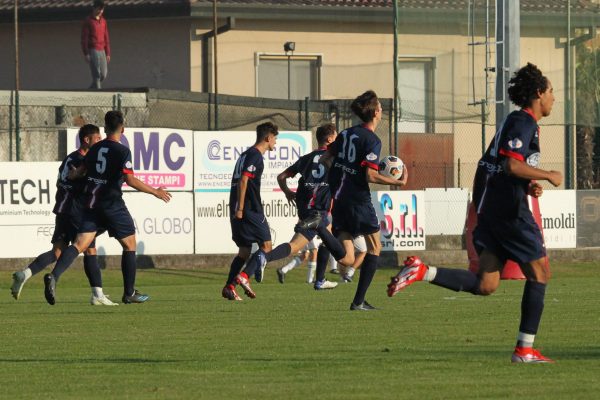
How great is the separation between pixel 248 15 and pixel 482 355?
28.6 meters

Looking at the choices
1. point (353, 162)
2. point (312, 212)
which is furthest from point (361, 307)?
point (312, 212)

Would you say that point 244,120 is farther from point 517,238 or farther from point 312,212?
point 517,238

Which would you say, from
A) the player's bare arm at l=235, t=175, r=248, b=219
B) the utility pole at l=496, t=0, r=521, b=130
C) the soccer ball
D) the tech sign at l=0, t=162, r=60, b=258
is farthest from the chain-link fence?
the soccer ball

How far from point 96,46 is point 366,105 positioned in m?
19.4

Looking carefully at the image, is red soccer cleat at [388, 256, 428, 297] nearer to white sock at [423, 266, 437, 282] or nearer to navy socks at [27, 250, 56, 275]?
white sock at [423, 266, 437, 282]

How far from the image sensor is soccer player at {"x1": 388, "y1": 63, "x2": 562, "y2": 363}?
10.1 metres

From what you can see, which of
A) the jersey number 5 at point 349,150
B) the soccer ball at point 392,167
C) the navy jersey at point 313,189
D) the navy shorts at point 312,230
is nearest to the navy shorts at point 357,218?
the jersey number 5 at point 349,150

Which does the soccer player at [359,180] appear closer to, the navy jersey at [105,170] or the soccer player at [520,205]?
the navy jersey at [105,170]

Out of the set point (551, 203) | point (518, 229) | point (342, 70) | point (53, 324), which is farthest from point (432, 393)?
point (342, 70)

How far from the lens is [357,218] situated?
624 inches

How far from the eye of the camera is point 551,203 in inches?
1137

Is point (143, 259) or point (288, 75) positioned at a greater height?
point (288, 75)

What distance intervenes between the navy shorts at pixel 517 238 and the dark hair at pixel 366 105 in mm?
5095

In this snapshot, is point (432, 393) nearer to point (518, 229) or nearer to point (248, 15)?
point (518, 229)
